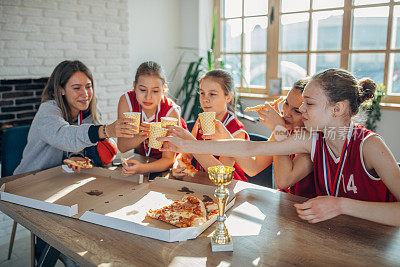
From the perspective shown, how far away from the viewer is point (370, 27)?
3672mm

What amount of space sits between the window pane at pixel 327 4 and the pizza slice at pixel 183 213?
3.36 meters

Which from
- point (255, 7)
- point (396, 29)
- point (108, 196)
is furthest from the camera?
point (255, 7)

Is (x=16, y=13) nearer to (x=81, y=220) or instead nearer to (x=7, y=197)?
(x=7, y=197)

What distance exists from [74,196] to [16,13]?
253cm

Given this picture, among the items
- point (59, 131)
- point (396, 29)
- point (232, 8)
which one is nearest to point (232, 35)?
point (232, 8)

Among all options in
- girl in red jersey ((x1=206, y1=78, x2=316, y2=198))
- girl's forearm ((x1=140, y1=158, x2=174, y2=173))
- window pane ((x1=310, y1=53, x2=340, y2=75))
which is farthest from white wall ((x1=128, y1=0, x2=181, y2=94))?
girl in red jersey ((x1=206, y1=78, x2=316, y2=198))

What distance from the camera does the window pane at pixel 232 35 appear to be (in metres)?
4.71

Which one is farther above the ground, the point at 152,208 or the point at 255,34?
the point at 255,34

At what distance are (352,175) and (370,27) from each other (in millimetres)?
2824

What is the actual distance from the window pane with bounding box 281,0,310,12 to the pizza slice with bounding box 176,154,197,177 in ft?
9.88

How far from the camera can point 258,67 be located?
4.59m

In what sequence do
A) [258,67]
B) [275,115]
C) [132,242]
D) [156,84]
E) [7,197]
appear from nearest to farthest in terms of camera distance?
[132,242] → [7,197] → [275,115] → [156,84] → [258,67]

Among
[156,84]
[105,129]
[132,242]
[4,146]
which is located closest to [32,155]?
[4,146]

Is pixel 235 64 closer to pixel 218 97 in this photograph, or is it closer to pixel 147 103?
pixel 218 97
